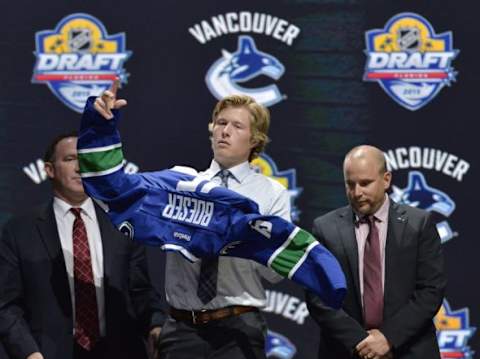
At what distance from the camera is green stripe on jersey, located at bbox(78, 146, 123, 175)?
11.4 feet

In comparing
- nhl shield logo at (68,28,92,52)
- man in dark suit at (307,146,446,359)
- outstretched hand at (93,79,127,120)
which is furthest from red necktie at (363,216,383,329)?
nhl shield logo at (68,28,92,52)

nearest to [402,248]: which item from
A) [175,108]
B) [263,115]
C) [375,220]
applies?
[375,220]

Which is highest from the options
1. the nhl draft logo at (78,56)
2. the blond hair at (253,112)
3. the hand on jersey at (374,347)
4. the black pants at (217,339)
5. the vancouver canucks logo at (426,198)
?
the nhl draft logo at (78,56)

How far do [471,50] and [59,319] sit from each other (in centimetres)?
211

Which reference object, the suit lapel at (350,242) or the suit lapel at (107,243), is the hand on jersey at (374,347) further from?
the suit lapel at (107,243)

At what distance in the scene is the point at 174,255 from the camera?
3.69 m

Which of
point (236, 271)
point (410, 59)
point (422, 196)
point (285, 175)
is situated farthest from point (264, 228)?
point (410, 59)

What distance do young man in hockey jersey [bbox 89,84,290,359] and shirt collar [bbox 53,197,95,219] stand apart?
1.70 ft

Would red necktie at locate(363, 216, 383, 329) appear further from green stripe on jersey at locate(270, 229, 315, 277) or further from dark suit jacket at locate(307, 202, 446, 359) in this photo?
green stripe on jersey at locate(270, 229, 315, 277)

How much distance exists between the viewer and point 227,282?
362cm

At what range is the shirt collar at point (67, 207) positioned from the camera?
407 centimetres

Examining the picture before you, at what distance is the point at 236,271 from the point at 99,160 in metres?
0.58

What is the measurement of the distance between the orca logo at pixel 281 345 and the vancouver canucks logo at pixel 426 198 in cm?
79

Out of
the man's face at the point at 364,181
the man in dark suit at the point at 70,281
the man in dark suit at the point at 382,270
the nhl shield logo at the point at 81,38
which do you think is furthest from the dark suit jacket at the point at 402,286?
the nhl shield logo at the point at 81,38
